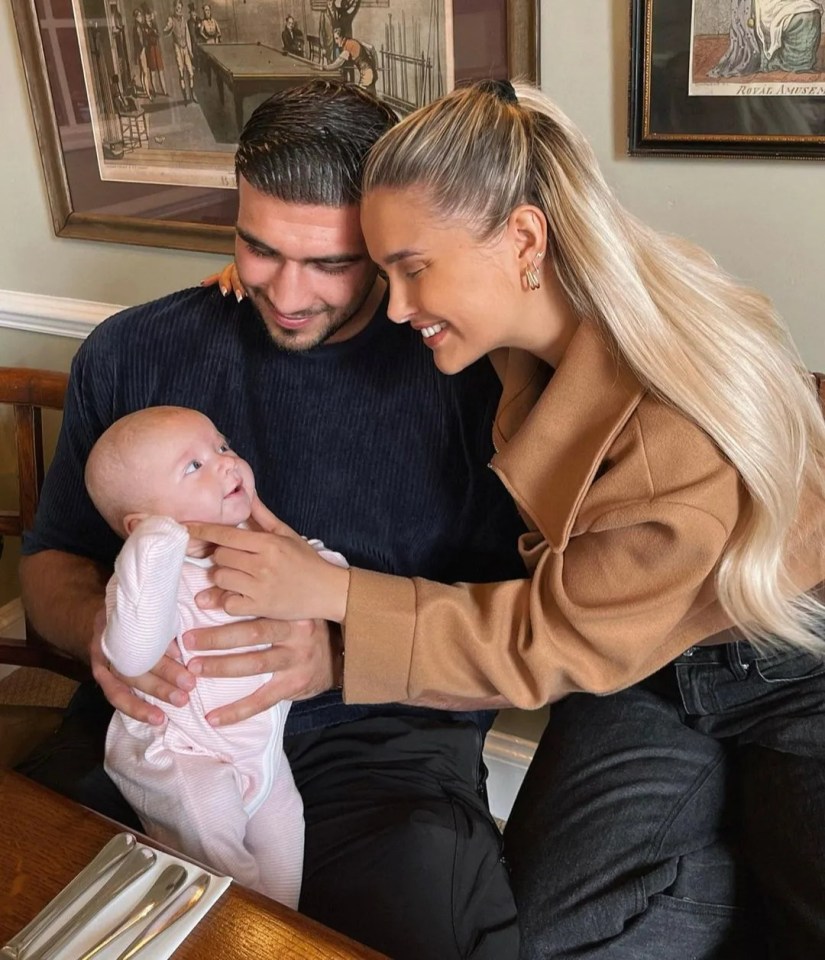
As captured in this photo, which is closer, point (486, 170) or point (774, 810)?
point (486, 170)

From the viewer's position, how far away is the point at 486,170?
103cm

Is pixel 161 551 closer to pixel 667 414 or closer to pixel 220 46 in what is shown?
pixel 667 414

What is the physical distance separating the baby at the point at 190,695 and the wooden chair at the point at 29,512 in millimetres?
345

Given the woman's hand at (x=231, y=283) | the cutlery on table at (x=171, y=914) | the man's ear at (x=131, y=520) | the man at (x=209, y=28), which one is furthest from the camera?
the man at (x=209, y=28)

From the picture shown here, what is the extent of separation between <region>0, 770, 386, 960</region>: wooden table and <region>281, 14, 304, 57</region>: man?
51.1 inches

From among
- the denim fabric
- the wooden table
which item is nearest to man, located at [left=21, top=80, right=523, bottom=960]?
the denim fabric

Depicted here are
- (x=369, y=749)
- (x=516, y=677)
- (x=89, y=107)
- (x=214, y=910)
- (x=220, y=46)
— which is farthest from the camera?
(x=89, y=107)

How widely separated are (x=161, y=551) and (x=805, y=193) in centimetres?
105

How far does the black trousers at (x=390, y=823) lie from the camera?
106cm

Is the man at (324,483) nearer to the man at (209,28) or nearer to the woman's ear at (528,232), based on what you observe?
the woman's ear at (528,232)

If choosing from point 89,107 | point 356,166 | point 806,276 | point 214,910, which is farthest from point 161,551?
point 89,107

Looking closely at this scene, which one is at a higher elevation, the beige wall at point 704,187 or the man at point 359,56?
the man at point 359,56

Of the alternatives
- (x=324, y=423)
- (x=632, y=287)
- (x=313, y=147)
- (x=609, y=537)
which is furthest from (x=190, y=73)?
(x=609, y=537)

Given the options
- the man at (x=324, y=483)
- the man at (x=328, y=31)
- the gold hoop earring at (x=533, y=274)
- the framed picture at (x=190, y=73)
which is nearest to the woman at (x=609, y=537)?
the gold hoop earring at (x=533, y=274)
